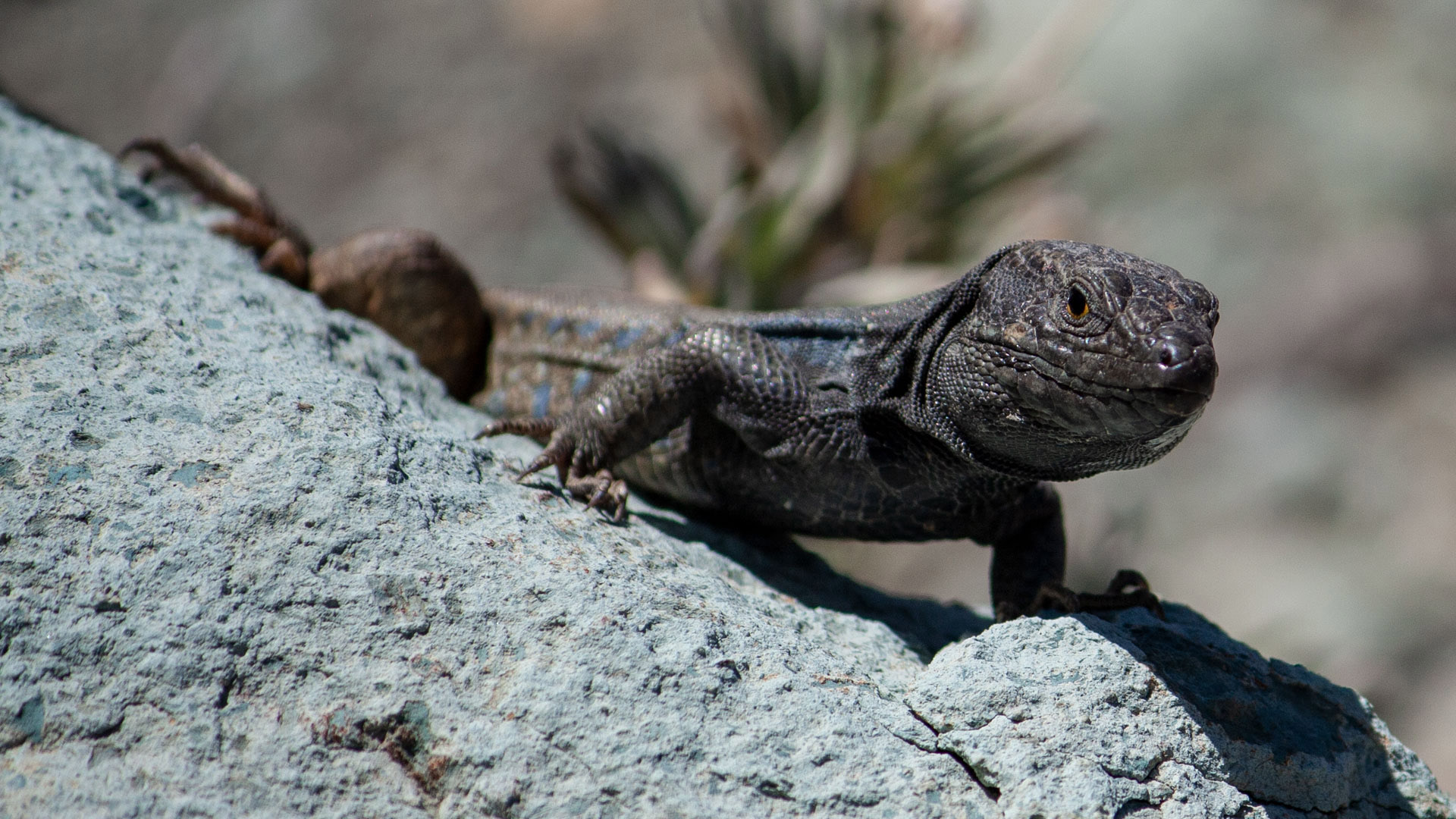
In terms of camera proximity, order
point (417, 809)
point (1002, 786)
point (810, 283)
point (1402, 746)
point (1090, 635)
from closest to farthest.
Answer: point (417, 809)
point (1002, 786)
point (1090, 635)
point (1402, 746)
point (810, 283)

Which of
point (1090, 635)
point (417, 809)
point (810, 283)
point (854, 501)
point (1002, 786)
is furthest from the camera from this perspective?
point (810, 283)

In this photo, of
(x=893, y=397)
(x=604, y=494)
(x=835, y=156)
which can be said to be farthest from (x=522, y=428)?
(x=835, y=156)

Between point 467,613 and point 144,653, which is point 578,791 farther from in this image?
point 144,653

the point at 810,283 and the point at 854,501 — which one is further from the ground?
the point at 810,283

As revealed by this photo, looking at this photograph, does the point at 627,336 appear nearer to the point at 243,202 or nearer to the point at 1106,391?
the point at 243,202

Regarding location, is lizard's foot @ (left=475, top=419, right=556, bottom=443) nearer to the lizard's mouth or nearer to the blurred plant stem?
the lizard's mouth

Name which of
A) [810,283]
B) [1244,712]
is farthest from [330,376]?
[810,283]

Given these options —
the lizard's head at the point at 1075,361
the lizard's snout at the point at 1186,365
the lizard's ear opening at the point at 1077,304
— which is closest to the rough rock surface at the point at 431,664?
the lizard's head at the point at 1075,361
